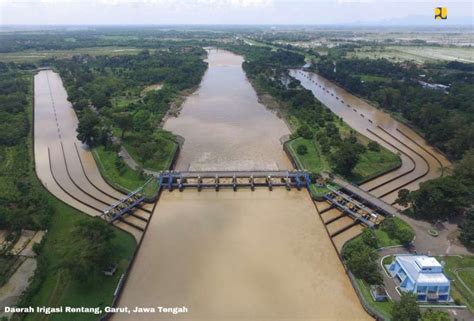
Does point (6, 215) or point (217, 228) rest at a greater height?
point (6, 215)

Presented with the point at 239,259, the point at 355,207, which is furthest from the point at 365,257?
the point at 239,259

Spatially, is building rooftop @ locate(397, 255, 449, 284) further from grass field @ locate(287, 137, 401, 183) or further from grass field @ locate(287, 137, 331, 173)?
grass field @ locate(287, 137, 331, 173)

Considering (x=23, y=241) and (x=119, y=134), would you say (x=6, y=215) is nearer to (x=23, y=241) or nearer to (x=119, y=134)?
(x=23, y=241)

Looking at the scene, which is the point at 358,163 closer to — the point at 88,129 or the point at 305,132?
→ the point at 305,132

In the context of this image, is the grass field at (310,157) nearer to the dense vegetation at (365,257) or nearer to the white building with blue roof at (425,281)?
the dense vegetation at (365,257)

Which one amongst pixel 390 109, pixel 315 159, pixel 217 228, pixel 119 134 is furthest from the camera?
pixel 390 109

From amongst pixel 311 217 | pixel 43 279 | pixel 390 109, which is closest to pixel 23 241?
pixel 43 279

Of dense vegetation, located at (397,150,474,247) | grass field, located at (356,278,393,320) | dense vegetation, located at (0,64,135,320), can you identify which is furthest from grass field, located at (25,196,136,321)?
dense vegetation, located at (397,150,474,247)
